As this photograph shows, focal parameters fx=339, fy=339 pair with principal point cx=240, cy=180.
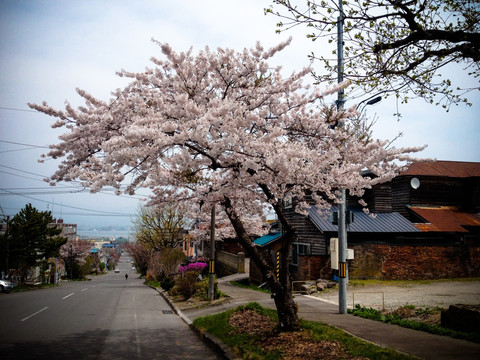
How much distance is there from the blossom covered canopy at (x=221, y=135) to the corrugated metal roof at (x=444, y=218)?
16.8 metres

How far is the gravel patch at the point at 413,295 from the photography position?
13656mm

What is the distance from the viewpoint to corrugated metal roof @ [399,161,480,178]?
1120 inches

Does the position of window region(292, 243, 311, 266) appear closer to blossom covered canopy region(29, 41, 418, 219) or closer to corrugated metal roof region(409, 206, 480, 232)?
corrugated metal roof region(409, 206, 480, 232)

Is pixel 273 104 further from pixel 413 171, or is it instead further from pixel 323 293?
pixel 413 171

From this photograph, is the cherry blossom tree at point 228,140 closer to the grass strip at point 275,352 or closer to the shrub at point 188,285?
the grass strip at point 275,352

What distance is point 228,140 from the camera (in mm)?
7148

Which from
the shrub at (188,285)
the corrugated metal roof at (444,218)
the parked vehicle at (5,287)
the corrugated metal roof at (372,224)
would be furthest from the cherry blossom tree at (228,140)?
the parked vehicle at (5,287)

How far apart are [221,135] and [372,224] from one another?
18685mm

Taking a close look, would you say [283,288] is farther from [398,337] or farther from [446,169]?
[446,169]

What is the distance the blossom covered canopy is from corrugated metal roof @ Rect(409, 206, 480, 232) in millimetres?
16821

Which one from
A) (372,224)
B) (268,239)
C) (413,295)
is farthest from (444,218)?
(268,239)

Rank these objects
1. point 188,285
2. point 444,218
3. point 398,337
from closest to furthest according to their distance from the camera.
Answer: point 398,337
point 188,285
point 444,218

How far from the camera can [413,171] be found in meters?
28.5

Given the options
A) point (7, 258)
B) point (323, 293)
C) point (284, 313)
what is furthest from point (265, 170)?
point (7, 258)
